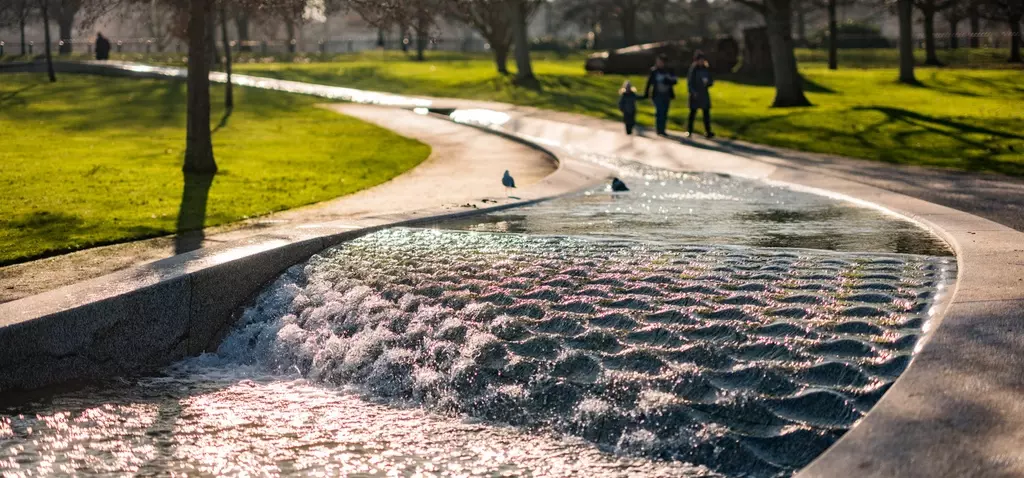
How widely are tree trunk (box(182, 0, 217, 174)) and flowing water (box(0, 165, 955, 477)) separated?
7.87 metres

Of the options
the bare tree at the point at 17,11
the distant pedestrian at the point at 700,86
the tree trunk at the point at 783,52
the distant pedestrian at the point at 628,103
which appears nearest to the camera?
the distant pedestrian at the point at 700,86

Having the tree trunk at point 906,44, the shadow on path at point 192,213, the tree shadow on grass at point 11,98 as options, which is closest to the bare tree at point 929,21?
the tree trunk at point 906,44

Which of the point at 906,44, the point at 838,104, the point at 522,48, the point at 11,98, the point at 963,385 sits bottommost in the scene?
the point at 963,385

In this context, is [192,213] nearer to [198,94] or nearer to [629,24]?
→ [198,94]

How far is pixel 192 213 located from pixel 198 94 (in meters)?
4.73

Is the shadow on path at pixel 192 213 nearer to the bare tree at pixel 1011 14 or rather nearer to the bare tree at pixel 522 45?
the bare tree at pixel 522 45

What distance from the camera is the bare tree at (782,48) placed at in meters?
33.3

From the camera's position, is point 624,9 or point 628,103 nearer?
point 628,103

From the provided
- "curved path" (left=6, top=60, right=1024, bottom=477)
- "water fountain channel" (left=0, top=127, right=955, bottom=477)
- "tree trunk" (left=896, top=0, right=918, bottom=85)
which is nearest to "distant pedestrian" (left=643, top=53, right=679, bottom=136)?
"curved path" (left=6, top=60, right=1024, bottom=477)

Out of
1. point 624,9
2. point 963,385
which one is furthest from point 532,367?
point 624,9

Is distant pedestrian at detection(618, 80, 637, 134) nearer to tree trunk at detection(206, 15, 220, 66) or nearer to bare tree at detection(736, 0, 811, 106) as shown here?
bare tree at detection(736, 0, 811, 106)

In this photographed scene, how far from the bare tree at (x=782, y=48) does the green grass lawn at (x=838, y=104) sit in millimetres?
712

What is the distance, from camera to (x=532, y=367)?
8.51 meters

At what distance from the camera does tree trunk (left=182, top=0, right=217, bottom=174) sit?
1848 centimetres
